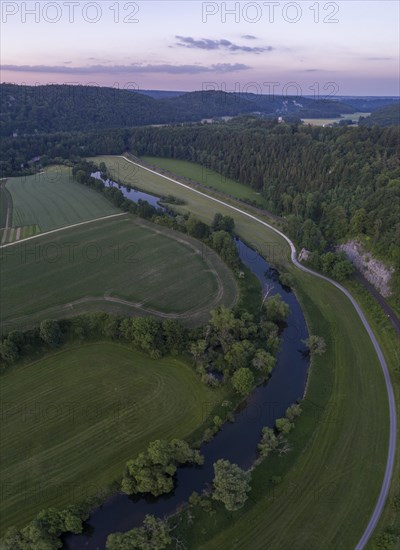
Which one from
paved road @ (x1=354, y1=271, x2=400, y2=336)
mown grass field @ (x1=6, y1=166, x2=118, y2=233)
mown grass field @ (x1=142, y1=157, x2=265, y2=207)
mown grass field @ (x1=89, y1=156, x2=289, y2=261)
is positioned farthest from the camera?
mown grass field @ (x1=142, y1=157, x2=265, y2=207)

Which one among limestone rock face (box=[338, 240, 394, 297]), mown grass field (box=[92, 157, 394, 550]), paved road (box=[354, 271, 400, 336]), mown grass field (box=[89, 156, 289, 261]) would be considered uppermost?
mown grass field (box=[89, 156, 289, 261])

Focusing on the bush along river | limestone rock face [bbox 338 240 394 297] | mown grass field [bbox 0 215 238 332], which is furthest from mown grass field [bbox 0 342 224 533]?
limestone rock face [bbox 338 240 394 297]

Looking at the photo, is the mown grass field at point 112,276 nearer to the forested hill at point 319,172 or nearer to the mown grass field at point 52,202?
the mown grass field at point 52,202

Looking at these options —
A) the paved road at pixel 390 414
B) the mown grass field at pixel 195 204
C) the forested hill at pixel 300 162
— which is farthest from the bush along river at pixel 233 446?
the forested hill at pixel 300 162

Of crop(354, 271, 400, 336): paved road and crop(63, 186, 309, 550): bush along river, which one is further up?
crop(354, 271, 400, 336): paved road

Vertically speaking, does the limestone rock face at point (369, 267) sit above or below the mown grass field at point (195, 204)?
below

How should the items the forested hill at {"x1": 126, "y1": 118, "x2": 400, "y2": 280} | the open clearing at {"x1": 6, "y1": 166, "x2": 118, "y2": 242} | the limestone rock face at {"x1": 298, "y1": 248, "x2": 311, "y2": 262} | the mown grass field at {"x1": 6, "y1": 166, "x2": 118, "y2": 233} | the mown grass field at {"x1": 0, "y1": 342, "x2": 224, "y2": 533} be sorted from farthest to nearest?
the mown grass field at {"x1": 6, "y1": 166, "x2": 118, "y2": 233} → the open clearing at {"x1": 6, "y1": 166, "x2": 118, "y2": 242} → the forested hill at {"x1": 126, "y1": 118, "x2": 400, "y2": 280} → the limestone rock face at {"x1": 298, "y1": 248, "x2": 311, "y2": 262} → the mown grass field at {"x1": 0, "y1": 342, "x2": 224, "y2": 533}

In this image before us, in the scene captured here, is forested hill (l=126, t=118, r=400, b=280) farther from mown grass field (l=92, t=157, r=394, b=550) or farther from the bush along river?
the bush along river
